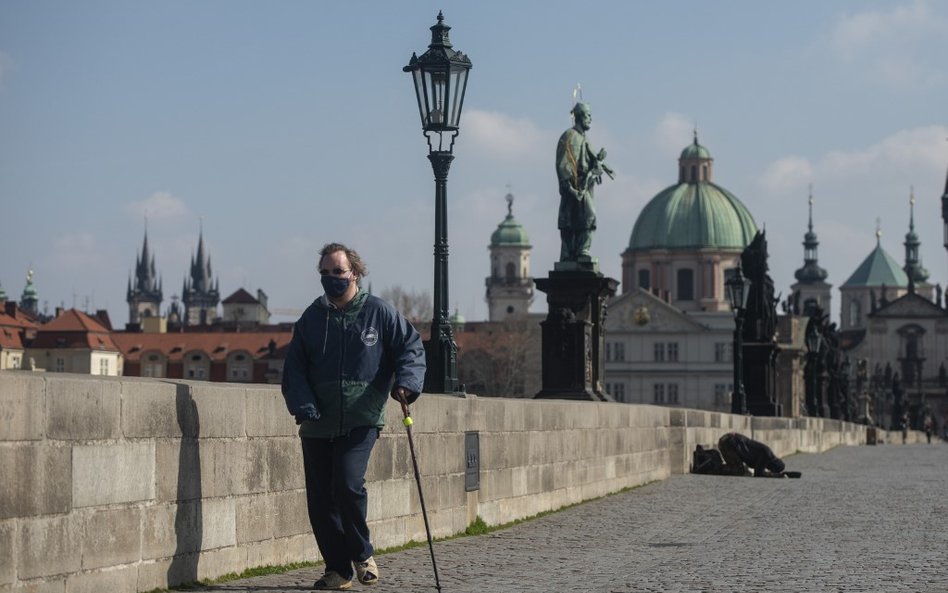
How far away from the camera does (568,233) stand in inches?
1159

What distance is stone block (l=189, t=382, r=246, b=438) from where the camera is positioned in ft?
33.3

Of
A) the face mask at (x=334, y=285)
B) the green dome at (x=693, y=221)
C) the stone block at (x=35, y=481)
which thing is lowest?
the stone block at (x=35, y=481)

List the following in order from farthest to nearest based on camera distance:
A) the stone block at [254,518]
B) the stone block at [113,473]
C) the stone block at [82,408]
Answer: the stone block at [254,518] < the stone block at [113,473] < the stone block at [82,408]

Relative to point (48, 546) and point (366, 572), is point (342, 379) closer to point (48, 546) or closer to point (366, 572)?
point (366, 572)

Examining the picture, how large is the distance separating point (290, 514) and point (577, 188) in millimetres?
18526

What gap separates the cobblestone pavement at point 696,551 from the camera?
434 inches

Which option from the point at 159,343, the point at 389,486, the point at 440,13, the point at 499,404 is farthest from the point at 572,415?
the point at 159,343

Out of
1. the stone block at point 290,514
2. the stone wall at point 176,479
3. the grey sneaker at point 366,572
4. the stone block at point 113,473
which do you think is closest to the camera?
the stone wall at point 176,479

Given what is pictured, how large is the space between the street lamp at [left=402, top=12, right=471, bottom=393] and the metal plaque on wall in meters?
0.76

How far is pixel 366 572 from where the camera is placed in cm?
1049

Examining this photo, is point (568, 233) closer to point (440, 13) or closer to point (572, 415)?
point (572, 415)

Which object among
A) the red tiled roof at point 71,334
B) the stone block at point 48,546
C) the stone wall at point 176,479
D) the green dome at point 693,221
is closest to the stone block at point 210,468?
the stone wall at point 176,479

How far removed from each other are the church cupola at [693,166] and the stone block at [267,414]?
186031 mm

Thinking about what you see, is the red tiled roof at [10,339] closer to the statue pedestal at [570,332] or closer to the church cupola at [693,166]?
the church cupola at [693,166]
